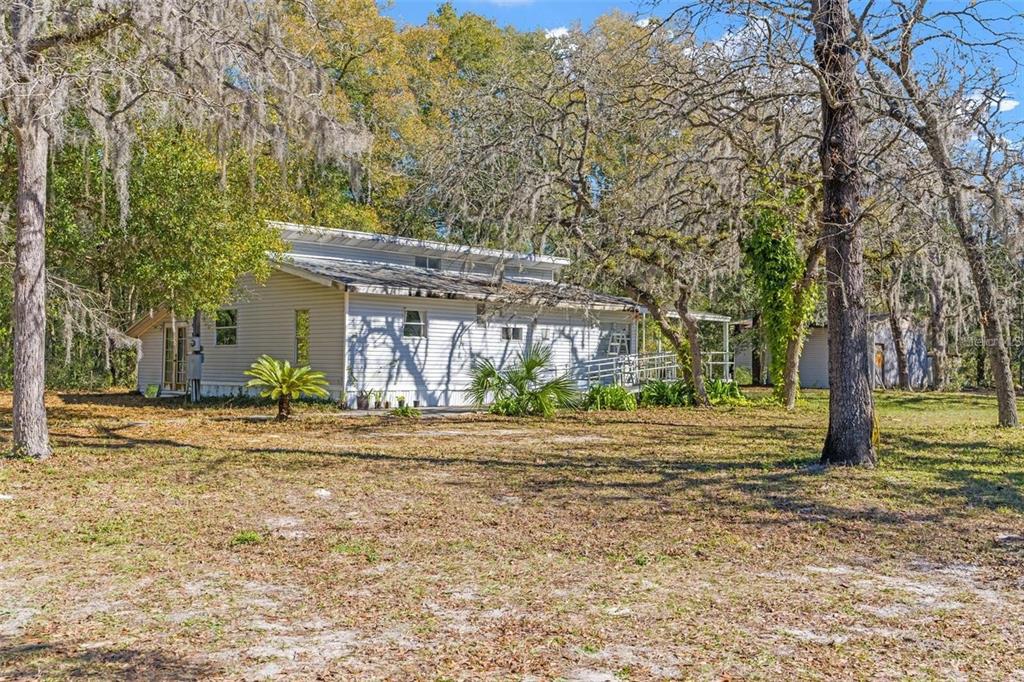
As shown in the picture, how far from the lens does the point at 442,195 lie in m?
18.0

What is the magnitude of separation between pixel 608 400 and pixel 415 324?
15.9 ft

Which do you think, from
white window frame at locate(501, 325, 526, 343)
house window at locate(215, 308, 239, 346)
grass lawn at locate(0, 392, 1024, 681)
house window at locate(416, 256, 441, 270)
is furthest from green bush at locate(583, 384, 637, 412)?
house window at locate(215, 308, 239, 346)

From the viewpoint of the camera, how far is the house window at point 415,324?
20.7m

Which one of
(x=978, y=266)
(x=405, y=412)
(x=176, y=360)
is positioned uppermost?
(x=978, y=266)

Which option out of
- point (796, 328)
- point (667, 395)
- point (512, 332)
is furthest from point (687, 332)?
point (512, 332)

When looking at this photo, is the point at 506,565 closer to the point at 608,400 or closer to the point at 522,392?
the point at 522,392

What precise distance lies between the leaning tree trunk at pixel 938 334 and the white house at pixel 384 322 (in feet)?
30.6

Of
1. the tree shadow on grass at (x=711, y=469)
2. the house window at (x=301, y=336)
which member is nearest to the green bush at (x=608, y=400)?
the tree shadow on grass at (x=711, y=469)

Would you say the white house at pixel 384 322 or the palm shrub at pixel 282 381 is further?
the white house at pixel 384 322

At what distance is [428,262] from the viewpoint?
81.1ft

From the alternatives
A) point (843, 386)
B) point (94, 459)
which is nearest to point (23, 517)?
point (94, 459)

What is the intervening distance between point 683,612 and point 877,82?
341 inches

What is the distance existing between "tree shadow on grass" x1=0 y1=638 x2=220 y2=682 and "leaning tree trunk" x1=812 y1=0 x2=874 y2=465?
8.01 meters

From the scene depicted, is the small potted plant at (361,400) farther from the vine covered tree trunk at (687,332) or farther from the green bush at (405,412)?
the vine covered tree trunk at (687,332)
